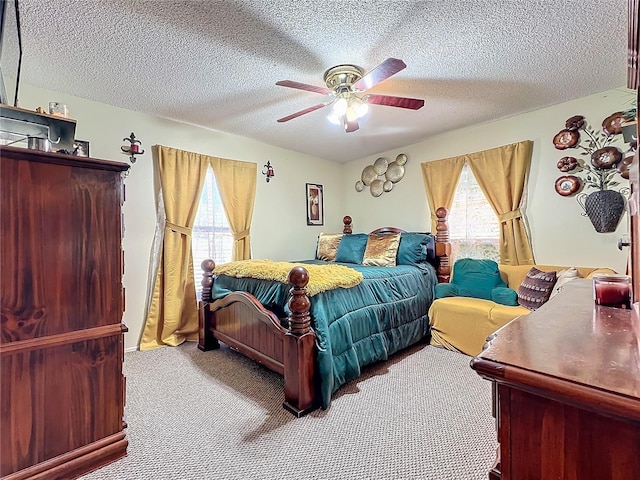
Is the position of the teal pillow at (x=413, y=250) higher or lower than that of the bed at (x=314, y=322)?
higher

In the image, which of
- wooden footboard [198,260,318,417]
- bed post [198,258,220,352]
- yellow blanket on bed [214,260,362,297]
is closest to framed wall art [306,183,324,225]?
bed post [198,258,220,352]

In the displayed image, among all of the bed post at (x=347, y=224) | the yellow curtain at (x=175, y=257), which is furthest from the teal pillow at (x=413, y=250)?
the yellow curtain at (x=175, y=257)

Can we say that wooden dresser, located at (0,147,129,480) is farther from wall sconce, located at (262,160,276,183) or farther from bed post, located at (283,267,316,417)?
wall sconce, located at (262,160,276,183)

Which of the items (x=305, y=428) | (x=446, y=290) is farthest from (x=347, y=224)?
(x=305, y=428)

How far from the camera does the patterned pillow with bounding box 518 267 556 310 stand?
8.21ft

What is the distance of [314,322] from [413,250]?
6.00ft

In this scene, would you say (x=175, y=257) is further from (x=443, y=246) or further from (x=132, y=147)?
(x=443, y=246)

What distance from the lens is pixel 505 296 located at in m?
2.73

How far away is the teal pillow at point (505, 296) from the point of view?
2695mm

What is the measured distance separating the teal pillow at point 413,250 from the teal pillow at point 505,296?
81 centimetres

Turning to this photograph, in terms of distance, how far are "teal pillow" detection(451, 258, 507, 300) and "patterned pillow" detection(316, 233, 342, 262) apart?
1.58m

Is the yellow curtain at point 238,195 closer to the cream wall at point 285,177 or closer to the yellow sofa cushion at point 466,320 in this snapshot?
the cream wall at point 285,177

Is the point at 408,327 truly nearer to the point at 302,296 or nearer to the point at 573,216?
the point at 302,296

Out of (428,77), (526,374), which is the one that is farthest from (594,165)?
(526,374)
